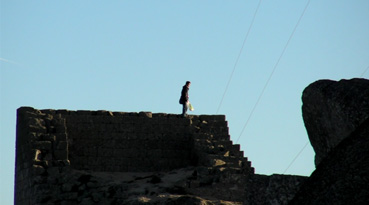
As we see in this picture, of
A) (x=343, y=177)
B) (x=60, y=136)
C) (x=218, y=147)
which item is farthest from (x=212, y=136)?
(x=343, y=177)

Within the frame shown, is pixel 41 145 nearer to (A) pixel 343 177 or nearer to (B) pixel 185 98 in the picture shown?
(B) pixel 185 98

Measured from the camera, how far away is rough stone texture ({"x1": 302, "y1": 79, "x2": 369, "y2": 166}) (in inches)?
184

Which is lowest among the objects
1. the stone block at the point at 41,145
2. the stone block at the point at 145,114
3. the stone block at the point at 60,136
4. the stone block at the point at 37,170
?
the stone block at the point at 37,170

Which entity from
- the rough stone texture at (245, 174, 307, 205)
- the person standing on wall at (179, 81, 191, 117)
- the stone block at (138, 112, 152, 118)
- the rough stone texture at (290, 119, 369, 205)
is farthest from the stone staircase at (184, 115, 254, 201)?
the rough stone texture at (290, 119, 369, 205)

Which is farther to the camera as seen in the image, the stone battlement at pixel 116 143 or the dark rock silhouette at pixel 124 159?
the stone battlement at pixel 116 143

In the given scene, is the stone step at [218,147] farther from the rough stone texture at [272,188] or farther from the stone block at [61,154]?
the rough stone texture at [272,188]

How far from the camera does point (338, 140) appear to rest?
15.7ft

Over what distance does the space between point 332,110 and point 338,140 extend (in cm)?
17

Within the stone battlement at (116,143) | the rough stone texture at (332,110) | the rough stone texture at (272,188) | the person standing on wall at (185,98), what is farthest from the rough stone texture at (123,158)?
the rough stone texture at (272,188)

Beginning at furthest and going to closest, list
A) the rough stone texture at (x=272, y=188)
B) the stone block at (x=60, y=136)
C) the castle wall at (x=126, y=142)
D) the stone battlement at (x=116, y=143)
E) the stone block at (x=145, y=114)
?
1. the stone block at (x=145, y=114)
2. the castle wall at (x=126, y=142)
3. the stone block at (x=60, y=136)
4. the stone battlement at (x=116, y=143)
5. the rough stone texture at (x=272, y=188)

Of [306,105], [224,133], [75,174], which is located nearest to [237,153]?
[224,133]

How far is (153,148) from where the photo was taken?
2553cm

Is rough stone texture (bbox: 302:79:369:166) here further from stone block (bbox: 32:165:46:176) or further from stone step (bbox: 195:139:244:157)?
stone step (bbox: 195:139:244:157)

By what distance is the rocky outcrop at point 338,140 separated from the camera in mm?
4082
